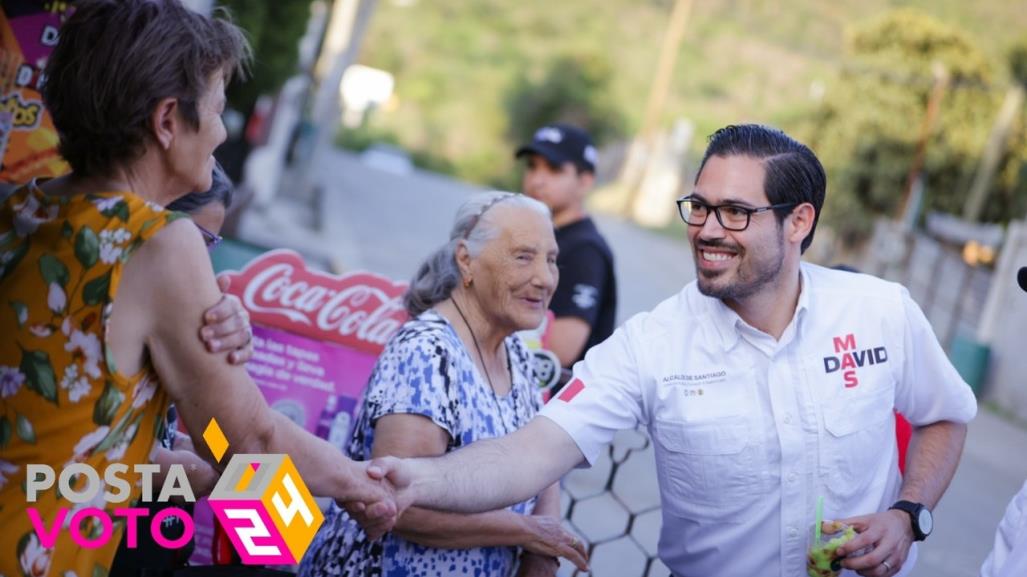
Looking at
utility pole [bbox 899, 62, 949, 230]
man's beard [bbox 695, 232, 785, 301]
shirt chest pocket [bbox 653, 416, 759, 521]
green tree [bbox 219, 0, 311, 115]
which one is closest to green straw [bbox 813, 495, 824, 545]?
shirt chest pocket [bbox 653, 416, 759, 521]

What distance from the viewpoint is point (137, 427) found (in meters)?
2.11

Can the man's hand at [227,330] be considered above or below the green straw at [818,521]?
above

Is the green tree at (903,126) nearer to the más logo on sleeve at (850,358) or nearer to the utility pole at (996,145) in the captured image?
the utility pole at (996,145)

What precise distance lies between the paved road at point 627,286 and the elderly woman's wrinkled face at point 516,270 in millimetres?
1603

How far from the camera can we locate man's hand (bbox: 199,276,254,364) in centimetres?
205

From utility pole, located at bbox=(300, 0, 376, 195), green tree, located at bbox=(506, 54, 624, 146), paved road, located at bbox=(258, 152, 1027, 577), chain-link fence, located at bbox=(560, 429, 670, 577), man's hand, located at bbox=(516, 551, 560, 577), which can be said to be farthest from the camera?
green tree, located at bbox=(506, 54, 624, 146)

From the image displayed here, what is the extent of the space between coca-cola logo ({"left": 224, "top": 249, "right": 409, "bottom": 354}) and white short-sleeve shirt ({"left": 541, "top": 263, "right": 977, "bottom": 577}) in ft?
3.58

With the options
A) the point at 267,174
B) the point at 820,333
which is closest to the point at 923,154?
the point at 267,174

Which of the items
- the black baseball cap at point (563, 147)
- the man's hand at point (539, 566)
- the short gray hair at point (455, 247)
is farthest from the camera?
the black baseball cap at point (563, 147)

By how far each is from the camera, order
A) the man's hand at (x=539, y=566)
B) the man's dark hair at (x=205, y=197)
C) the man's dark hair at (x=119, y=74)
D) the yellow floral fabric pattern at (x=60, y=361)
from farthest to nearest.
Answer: the man's dark hair at (x=205, y=197) → the man's hand at (x=539, y=566) → the man's dark hair at (x=119, y=74) → the yellow floral fabric pattern at (x=60, y=361)

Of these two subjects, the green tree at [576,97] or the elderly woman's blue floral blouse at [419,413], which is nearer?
the elderly woman's blue floral blouse at [419,413]

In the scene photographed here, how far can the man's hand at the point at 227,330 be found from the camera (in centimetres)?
205

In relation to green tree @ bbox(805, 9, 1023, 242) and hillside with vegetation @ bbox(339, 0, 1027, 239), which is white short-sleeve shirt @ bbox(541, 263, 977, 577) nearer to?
hillside with vegetation @ bbox(339, 0, 1027, 239)

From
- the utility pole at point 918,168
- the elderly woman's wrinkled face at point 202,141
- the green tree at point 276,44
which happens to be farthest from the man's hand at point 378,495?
the utility pole at point 918,168
